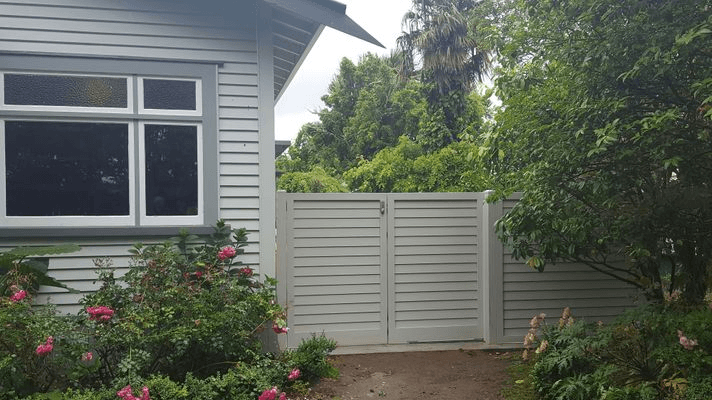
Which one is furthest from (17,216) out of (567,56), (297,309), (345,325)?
(567,56)

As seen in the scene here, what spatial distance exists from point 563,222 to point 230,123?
3262mm

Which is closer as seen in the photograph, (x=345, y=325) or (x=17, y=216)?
(x=17, y=216)

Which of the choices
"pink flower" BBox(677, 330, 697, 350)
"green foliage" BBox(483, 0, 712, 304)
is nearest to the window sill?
"green foliage" BBox(483, 0, 712, 304)

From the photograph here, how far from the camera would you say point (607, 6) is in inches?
186

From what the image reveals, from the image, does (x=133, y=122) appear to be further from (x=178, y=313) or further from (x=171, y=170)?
(x=178, y=313)

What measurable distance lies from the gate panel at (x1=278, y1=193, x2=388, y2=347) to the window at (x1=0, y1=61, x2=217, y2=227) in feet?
4.36

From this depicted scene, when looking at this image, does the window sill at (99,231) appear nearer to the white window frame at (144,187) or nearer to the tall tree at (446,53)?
the white window frame at (144,187)

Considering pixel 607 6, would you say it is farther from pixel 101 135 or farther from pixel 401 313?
pixel 101 135

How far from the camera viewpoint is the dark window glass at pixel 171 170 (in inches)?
232

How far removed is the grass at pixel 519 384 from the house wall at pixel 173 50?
102 inches

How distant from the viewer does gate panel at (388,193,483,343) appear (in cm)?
714

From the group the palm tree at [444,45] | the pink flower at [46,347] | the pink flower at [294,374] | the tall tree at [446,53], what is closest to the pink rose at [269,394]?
the pink flower at [294,374]

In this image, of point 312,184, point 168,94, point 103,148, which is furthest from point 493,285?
point 312,184

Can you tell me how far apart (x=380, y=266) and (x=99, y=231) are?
2988 millimetres
